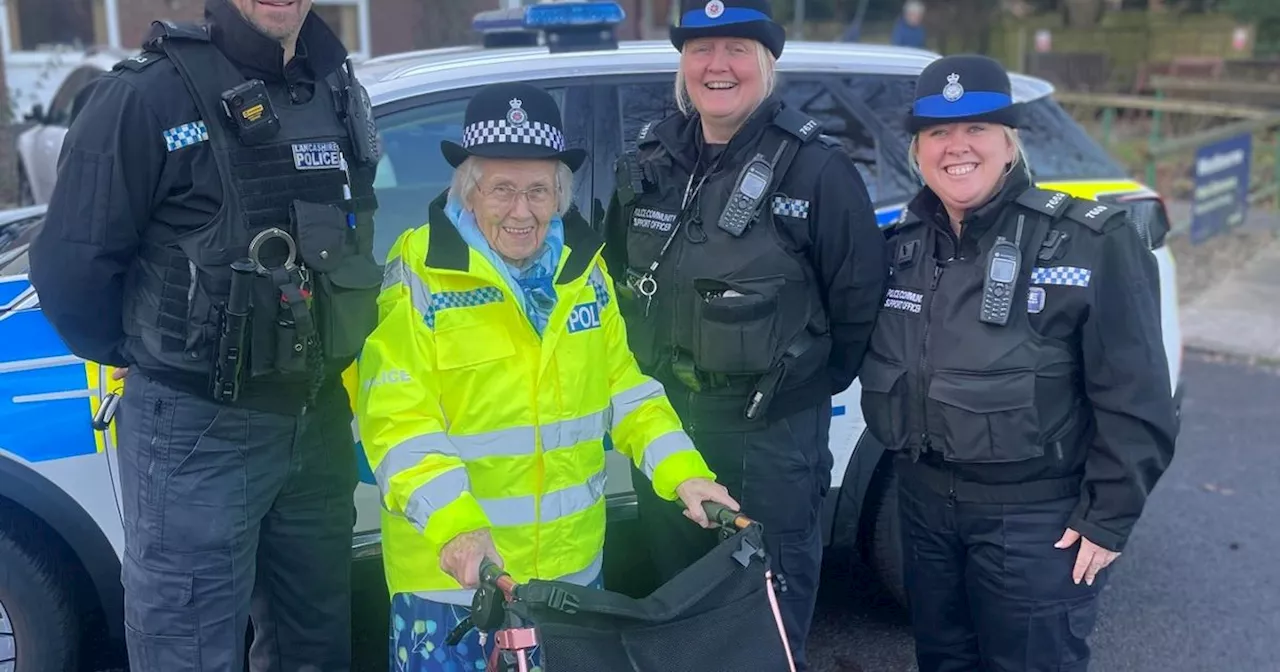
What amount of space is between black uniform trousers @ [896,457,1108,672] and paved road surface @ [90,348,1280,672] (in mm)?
1068

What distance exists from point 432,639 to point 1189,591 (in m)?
2.90

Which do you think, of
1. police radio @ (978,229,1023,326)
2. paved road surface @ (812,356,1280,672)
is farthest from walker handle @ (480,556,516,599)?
paved road surface @ (812,356,1280,672)

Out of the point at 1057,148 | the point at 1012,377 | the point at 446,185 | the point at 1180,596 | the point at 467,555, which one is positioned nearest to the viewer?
the point at 467,555

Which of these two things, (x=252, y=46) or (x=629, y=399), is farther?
(x=629, y=399)

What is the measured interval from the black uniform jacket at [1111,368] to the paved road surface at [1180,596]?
4.62 feet

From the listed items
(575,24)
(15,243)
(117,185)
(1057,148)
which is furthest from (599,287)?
(1057,148)

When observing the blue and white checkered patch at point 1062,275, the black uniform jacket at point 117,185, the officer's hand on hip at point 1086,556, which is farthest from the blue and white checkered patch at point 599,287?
the officer's hand on hip at point 1086,556

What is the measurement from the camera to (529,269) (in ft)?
7.52

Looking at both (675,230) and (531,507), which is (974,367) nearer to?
(675,230)

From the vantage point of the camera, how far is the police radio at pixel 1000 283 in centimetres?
232

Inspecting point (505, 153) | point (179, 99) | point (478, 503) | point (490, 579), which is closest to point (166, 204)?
point (179, 99)

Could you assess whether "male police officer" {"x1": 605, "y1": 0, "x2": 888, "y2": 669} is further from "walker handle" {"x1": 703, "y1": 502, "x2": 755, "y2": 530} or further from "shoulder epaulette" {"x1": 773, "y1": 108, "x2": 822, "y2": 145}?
"walker handle" {"x1": 703, "y1": 502, "x2": 755, "y2": 530}

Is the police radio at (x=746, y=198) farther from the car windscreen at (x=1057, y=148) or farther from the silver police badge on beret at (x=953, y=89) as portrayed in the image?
the car windscreen at (x=1057, y=148)

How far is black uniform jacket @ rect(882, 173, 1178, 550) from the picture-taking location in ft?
7.48
